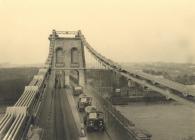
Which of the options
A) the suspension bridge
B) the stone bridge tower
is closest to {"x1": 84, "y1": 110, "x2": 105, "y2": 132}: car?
the suspension bridge

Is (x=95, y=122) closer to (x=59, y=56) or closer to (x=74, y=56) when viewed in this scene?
(x=74, y=56)

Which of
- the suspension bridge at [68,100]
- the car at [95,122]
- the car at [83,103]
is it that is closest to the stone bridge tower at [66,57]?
the suspension bridge at [68,100]

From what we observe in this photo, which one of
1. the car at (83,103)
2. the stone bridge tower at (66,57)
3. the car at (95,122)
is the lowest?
the car at (95,122)

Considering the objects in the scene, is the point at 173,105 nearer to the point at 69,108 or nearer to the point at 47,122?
the point at 69,108

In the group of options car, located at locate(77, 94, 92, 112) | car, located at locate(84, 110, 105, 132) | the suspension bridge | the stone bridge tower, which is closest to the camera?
the suspension bridge

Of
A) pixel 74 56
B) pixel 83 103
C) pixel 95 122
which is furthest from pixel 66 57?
pixel 95 122

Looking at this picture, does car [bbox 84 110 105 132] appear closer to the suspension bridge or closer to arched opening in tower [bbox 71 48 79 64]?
the suspension bridge

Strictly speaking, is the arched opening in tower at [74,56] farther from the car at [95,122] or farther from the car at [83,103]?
the car at [95,122]
